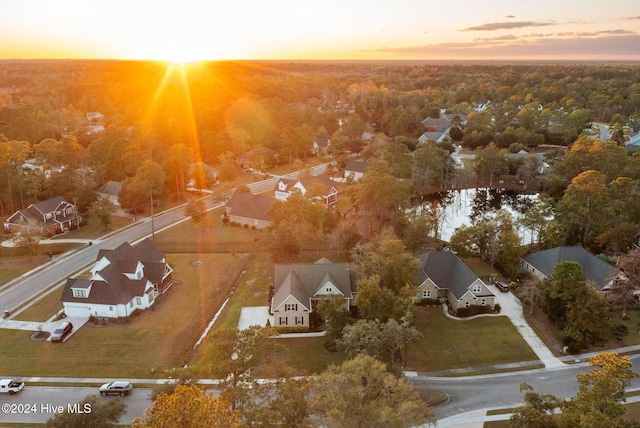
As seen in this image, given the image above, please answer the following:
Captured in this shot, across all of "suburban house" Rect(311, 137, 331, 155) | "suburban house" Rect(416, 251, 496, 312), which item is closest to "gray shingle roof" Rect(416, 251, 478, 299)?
"suburban house" Rect(416, 251, 496, 312)

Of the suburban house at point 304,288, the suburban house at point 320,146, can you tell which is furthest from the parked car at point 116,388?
the suburban house at point 320,146

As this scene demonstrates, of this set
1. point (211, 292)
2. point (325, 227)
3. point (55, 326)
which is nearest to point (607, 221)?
point (325, 227)

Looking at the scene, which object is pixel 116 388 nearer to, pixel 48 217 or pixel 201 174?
pixel 48 217

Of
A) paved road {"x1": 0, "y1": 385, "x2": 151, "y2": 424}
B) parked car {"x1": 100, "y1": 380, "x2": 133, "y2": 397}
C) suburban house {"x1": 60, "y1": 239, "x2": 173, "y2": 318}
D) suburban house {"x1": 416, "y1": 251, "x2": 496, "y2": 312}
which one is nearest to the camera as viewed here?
paved road {"x1": 0, "y1": 385, "x2": 151, "y2": 424}

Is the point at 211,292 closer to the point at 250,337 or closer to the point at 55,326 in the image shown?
the point at 55,326

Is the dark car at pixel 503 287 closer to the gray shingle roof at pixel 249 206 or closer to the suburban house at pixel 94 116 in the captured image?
the gray shingle roof at pixel 249 206

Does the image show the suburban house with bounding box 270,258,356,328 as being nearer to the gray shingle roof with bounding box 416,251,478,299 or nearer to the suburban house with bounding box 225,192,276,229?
the gray shingle roof with bounding box 416,251,478,299

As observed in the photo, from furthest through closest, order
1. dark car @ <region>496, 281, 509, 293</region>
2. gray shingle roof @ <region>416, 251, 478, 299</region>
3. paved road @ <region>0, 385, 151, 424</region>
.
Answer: dark car @ <region>496, 281, 509, 293</region> → gray shingle roof @ <region>416, 251, 478, 299</region> → paved road @ <region>0, 385, 151, 424</region>
